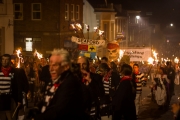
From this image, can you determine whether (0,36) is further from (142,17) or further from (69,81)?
(142,17)

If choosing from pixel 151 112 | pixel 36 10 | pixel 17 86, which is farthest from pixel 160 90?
pixel 36 10

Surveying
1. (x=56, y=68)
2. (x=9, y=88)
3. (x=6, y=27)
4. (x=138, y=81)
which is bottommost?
(x=138, y=81)

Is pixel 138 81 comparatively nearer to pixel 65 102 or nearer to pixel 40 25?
pixel 65 102

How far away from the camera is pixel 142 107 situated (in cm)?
1898

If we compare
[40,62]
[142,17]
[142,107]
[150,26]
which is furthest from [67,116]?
[150,26]

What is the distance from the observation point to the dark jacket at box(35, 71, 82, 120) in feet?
18.6

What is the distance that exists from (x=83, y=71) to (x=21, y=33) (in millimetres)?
31556

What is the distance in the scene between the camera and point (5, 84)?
10781 mm

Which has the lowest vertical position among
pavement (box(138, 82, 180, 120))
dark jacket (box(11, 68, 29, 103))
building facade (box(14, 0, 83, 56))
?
pavement (box(138, 82, 180, 120))

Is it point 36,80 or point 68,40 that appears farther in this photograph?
point 68,40

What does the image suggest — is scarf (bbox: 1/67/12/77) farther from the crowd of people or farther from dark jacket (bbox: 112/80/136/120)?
dark jacket (bbox: 112/80/136/120)

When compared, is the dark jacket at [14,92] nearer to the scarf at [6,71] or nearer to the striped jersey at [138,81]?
the scarf at [6,71]

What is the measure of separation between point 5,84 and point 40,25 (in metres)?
29.5

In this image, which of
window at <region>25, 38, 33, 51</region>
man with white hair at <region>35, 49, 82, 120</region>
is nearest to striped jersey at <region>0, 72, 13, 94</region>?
man with white hair at <region>35, 49, 82, 120</region>
